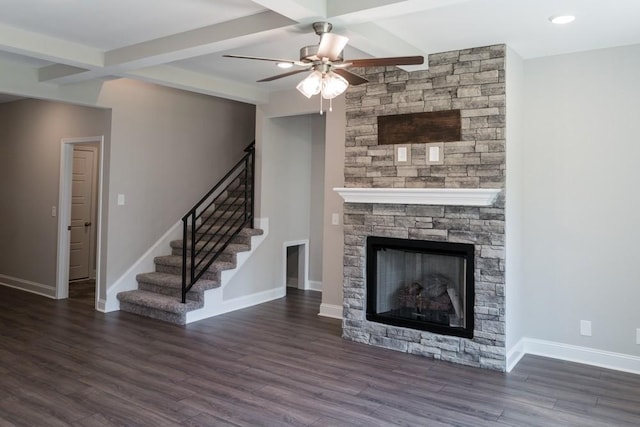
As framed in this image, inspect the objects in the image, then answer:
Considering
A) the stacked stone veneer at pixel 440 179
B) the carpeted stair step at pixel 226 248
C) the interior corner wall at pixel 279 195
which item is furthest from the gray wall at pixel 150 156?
the stacked stone veneer at pixel 440 179

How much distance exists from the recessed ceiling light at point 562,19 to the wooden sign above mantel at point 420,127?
3.27ft

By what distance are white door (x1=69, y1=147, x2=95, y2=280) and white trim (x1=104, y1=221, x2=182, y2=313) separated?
80.8 inches

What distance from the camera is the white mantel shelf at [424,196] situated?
3.86 meters

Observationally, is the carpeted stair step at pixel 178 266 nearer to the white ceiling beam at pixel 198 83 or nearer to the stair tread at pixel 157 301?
the stair tread at pixel 157 301

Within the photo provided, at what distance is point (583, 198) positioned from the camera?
410 cm

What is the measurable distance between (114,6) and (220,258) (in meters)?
3.35

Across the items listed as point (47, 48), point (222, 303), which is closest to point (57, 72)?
point (47, 48)

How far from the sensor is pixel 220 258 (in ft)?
19.6

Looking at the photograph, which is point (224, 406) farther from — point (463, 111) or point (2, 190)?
point (2, 190)

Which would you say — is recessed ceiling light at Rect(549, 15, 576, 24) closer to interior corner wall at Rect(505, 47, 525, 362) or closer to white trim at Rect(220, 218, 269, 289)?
interior corner wall at Rect(505, 47, 525, 362)

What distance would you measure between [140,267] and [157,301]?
83cm

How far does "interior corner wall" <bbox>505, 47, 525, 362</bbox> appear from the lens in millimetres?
3955

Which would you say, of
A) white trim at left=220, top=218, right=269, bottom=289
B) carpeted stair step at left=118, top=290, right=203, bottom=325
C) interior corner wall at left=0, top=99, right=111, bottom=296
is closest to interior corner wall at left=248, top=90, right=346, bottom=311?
white trim at left=220, top=218, right=269, bottom=289

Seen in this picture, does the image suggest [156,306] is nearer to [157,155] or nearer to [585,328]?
[157,155]
